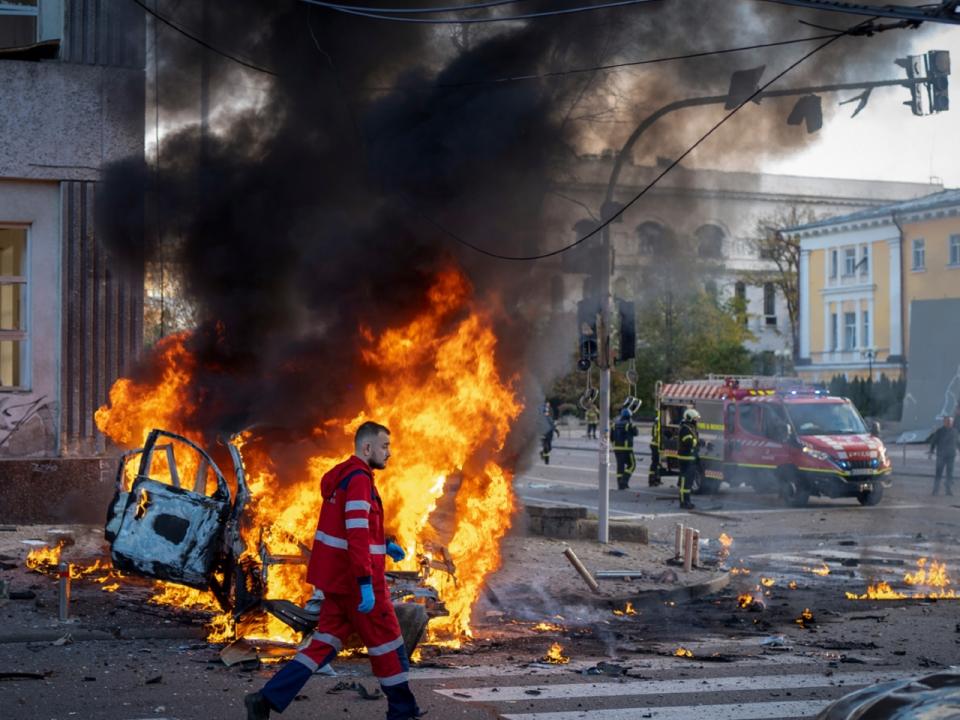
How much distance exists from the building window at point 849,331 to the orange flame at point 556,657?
49.3 meters

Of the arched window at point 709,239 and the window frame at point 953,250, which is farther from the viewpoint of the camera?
the window frame at point 953,250

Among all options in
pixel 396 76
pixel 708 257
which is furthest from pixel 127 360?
pixel 708 257

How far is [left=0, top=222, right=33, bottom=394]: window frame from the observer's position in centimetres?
1441

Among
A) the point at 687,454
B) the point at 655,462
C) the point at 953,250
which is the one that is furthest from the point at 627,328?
the point at 953,250

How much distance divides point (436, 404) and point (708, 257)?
19.2 ft

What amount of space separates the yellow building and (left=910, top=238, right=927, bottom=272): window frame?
0.13 ft

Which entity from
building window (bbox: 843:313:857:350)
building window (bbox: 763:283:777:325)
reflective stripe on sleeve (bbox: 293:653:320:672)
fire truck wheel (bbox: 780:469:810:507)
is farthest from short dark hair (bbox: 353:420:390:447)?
building window (bbox: 843:313:857:350)

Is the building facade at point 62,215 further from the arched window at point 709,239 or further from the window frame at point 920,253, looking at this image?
the window frame at point 920,253

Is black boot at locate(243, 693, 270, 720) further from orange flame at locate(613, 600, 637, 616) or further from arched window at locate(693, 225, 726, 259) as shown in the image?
arched window at locate(693, 225, 726, 259)

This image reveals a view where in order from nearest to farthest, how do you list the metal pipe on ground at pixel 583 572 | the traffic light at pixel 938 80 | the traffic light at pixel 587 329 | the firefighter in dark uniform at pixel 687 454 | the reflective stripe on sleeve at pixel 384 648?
the reflective stripe on sleeve at pixel 384 648 → the metal pipe on ground at pixel 583 572 → the traffic light at pixel 938 80 → the traffic light at pixel 587 329 → the firefighter in dark uniform at pixel 687 454

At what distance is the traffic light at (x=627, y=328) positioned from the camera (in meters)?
15.1

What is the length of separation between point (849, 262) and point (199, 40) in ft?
151

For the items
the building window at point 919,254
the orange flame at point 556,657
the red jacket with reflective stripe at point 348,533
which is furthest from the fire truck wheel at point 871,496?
the building window at point 919,254

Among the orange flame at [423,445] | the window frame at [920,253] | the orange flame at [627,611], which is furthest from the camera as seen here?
the window frame at [920,253]
